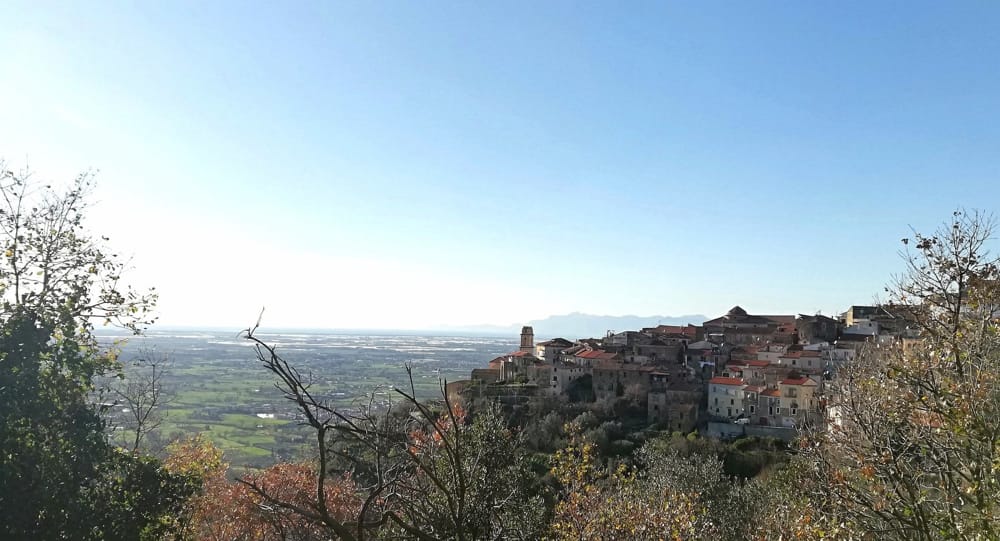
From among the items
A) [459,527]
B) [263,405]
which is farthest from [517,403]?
[459,527]

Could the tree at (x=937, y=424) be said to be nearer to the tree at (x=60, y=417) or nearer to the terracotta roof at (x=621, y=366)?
the tree at (x=60, y=417)

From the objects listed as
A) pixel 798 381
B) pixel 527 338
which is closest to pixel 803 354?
pixel 798 381

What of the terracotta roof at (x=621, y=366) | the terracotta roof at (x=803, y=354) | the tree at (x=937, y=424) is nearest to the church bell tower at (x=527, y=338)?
the terracotta roof at (x=621, y=366)

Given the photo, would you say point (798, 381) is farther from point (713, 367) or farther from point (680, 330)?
point (680, 330)

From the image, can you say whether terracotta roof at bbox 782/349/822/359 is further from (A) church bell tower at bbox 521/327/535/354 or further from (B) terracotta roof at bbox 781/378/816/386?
(A) church bell tower at bbox 521/327/535/354

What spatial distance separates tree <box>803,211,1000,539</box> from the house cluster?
140ft

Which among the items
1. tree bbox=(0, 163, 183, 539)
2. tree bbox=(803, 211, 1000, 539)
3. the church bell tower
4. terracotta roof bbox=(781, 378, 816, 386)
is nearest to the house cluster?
terracotta roof bbox=(781, 378, 816, 386)

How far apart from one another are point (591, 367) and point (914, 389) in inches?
2337

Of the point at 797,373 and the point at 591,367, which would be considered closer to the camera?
the point at 797,373

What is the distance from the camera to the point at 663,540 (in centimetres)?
1168

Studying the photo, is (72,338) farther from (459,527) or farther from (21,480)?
(459,527)

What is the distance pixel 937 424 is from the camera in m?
10.2

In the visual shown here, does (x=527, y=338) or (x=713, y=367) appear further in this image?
(x=527, y=338)

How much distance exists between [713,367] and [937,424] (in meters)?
60.4
